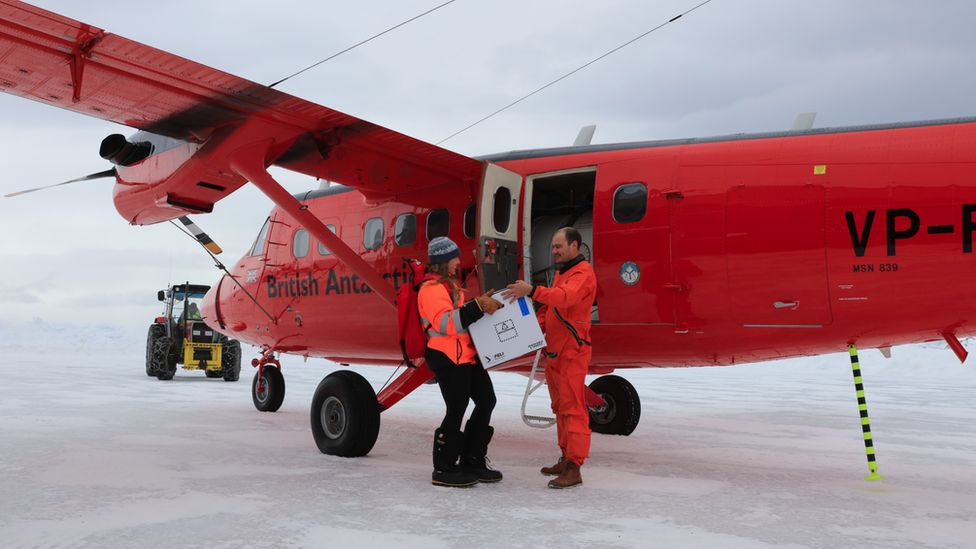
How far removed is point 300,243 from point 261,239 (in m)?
1.20

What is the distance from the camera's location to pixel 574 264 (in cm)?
593

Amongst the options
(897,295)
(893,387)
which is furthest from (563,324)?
(893,387)

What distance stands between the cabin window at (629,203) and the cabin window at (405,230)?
2649mm

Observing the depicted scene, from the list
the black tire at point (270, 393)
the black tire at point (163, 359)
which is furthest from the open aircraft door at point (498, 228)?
the black tire at point (163, 359)

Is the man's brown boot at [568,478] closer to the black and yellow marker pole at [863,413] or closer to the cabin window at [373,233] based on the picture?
the black and yellow marker pole at [863,413]

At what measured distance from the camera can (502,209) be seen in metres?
7.86

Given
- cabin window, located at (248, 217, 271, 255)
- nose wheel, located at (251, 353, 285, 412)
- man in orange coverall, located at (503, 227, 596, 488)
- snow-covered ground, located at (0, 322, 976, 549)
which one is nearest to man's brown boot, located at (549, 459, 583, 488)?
→ man in orange coverall, located at (503, 227, 596, 488)

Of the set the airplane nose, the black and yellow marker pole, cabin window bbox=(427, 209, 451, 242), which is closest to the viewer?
the black and yellow marker pole

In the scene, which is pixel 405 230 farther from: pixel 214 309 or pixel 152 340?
pixel 152 340

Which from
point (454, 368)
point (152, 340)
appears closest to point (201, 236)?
point (454, 368)

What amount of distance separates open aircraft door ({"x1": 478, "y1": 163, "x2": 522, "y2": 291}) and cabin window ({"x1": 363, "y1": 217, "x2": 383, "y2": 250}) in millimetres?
1912

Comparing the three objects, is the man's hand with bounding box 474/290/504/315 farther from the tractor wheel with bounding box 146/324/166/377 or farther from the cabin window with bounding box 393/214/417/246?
the tractor wheel with bounding box 146/324/166/377

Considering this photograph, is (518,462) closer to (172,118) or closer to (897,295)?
(897,295)

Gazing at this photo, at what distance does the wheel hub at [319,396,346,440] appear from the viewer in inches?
292
